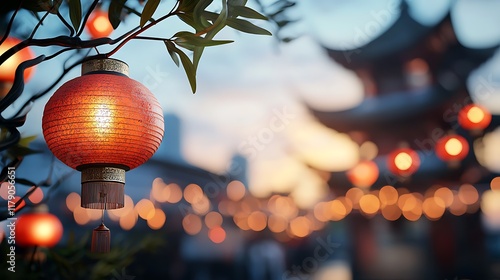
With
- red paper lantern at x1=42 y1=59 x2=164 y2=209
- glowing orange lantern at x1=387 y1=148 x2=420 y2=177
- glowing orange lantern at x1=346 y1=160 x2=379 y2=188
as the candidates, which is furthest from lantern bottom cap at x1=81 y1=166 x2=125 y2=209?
glowing orange lantern at x1=346 y1=160 x2=379 y2=188

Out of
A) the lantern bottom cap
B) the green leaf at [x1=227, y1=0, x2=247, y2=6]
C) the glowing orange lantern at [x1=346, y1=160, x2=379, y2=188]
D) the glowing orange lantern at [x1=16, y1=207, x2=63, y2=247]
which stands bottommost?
the glowing orange lantern at [x1=16, y1=207, x2=63, y2=247]

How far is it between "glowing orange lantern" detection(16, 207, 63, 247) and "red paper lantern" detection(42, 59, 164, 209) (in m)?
1.31

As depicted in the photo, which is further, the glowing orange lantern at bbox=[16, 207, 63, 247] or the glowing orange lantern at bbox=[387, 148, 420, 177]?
the glowing orange lantern at bbox=[387, 148, 420, 177]

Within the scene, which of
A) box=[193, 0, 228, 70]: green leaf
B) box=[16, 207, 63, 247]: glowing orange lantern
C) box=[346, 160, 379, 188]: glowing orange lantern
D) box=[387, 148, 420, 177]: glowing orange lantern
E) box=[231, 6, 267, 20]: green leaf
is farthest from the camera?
box=[346, 160, 379, 188]: glowing orange lantern

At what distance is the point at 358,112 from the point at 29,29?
9993 millimetres

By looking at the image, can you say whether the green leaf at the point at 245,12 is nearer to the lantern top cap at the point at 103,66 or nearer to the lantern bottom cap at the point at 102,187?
the lantern top cap at the point at 103,66

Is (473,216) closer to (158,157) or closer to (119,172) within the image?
(158,157)

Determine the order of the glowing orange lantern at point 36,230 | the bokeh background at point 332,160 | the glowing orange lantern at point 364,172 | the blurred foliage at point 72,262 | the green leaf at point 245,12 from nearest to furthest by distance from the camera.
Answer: the green leaf at point 245,12 → the blurred foliage at point 72,262 → the glowing orange lantern at point 36,230 → the glowing orange lantern at point 364,172 → the bokeh background at point 332,160

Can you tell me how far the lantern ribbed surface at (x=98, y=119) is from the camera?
0.96m

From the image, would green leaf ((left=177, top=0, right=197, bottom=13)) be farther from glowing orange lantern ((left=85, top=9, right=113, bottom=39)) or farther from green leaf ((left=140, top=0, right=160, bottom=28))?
glowing orange lantern ((left=85, top=9, right=113, bottom=39))

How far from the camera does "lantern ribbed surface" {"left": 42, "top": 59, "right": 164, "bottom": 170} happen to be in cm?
96

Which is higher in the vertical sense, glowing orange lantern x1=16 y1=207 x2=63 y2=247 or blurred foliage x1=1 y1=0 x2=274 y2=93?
blurred foliage x1=1 y1=0 x2=274 y2=93

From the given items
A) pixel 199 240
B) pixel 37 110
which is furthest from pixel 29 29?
pixel 199 240

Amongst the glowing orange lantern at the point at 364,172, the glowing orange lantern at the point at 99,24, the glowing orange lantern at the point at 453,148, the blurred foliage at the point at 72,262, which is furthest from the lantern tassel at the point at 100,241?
the glowing orange lantern at the point at 364,172
